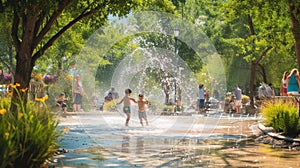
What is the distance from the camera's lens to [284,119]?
49.1 feet

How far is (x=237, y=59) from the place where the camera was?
53.1m

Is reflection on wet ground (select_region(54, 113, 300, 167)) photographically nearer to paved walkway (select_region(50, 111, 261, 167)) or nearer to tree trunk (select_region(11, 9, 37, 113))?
paved walkway (select_region(50, 111, 261, 167))

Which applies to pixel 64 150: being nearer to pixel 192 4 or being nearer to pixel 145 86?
pixel 145 86

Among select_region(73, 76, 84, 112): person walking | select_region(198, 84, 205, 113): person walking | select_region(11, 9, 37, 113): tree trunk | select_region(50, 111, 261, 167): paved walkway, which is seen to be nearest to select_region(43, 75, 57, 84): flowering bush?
select_region(73, 76, 84, 112): person walking

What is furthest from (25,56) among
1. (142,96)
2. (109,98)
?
(109,98)

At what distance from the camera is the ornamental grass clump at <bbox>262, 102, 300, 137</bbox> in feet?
48.1

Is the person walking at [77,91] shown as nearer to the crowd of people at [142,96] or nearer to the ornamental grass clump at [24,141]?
the crowd of people at [142,96]

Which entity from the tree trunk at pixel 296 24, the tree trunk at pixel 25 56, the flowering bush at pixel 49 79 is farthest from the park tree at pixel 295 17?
the flowering bush at pixel 49 79

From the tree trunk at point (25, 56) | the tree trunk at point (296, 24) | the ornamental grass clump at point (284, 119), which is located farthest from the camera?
the ornamental grass clump at point (284, 119)

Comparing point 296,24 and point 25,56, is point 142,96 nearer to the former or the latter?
point 296,24

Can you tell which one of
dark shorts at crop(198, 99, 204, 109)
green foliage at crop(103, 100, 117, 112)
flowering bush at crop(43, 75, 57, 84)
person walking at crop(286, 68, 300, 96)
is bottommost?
green foliage at crop(103, 100, 117, 112)

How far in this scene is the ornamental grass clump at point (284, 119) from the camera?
1466 cm

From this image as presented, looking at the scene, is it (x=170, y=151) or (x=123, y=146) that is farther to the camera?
(x=123, y=146)

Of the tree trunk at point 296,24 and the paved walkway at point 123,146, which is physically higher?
the tree trunk at point 296,24
